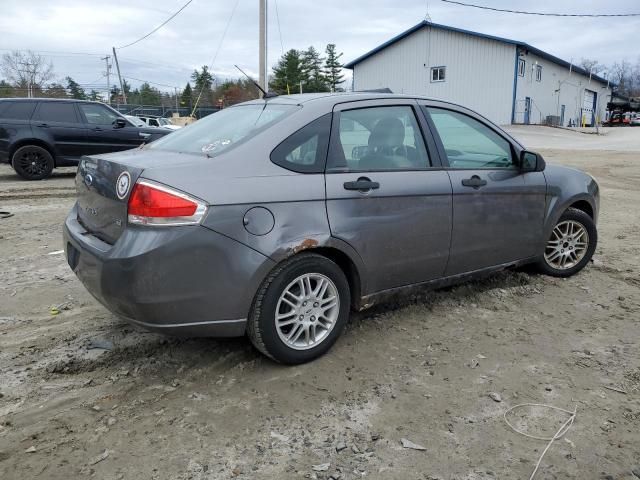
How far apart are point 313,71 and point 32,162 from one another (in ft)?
218

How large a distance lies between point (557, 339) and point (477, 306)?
70 centimetres

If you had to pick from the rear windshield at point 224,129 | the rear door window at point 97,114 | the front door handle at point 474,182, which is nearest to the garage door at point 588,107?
the rear door window at point 97,114

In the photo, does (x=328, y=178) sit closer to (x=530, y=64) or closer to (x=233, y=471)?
(x=233, y=471)

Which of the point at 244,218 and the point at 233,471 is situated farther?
the point at 244,218

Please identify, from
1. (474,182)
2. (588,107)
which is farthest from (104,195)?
(588,107)

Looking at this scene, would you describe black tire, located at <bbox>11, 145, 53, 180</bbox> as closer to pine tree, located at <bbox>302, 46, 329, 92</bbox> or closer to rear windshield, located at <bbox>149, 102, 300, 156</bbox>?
rear windshield, located at <bbox>149, 102, 300, 156</bbox>

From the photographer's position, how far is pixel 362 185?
3.32 meters

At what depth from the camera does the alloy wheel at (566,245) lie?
484cm

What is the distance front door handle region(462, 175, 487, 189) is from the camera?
3.87 metres

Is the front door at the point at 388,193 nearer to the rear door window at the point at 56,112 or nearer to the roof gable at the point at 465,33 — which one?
the rear door window at the point at 56,112

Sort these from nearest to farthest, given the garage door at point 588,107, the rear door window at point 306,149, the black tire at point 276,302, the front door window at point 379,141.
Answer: the black tire at point 276,302, the rear door window at point 306,149, the front door window at point 379,141, the garage door at point 588,107

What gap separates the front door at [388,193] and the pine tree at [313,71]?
2561 inches

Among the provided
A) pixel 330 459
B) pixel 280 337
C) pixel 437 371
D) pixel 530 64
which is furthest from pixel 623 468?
pixel 530 64

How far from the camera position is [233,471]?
234 centimetres
